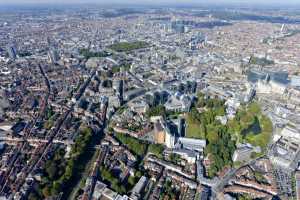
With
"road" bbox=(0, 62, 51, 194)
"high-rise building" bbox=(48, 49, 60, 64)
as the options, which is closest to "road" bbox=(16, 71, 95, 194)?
"road" bbox=(0, 62, 51, 194)

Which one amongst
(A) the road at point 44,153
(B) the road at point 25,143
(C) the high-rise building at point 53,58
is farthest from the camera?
(C) the high-rise building at point 53,58

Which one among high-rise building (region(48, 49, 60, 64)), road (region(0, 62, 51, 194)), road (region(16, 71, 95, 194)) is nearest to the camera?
road (region(0, 62, 51, 194))

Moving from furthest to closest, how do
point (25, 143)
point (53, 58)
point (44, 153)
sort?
point (53, 58)
point (25, 143)
point (44, 153)

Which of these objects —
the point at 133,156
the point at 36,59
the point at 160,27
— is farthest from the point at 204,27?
the point at 133,156

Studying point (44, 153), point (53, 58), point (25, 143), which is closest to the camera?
point (44, 153)

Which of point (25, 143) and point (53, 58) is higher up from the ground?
point (53, 58)

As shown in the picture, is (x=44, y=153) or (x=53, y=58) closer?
(x=44, y=153)

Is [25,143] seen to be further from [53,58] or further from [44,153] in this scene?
[53,58]

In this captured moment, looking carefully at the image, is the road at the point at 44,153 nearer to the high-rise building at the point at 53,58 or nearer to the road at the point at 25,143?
the road at the point at 25,143

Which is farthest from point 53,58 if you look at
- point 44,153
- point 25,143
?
point 44,153

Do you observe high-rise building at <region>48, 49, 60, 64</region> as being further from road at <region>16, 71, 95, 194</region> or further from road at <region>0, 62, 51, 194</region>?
road at <region>16, 71, 95, 194</region>

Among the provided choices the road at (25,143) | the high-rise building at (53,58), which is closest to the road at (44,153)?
the road at (25,143)
